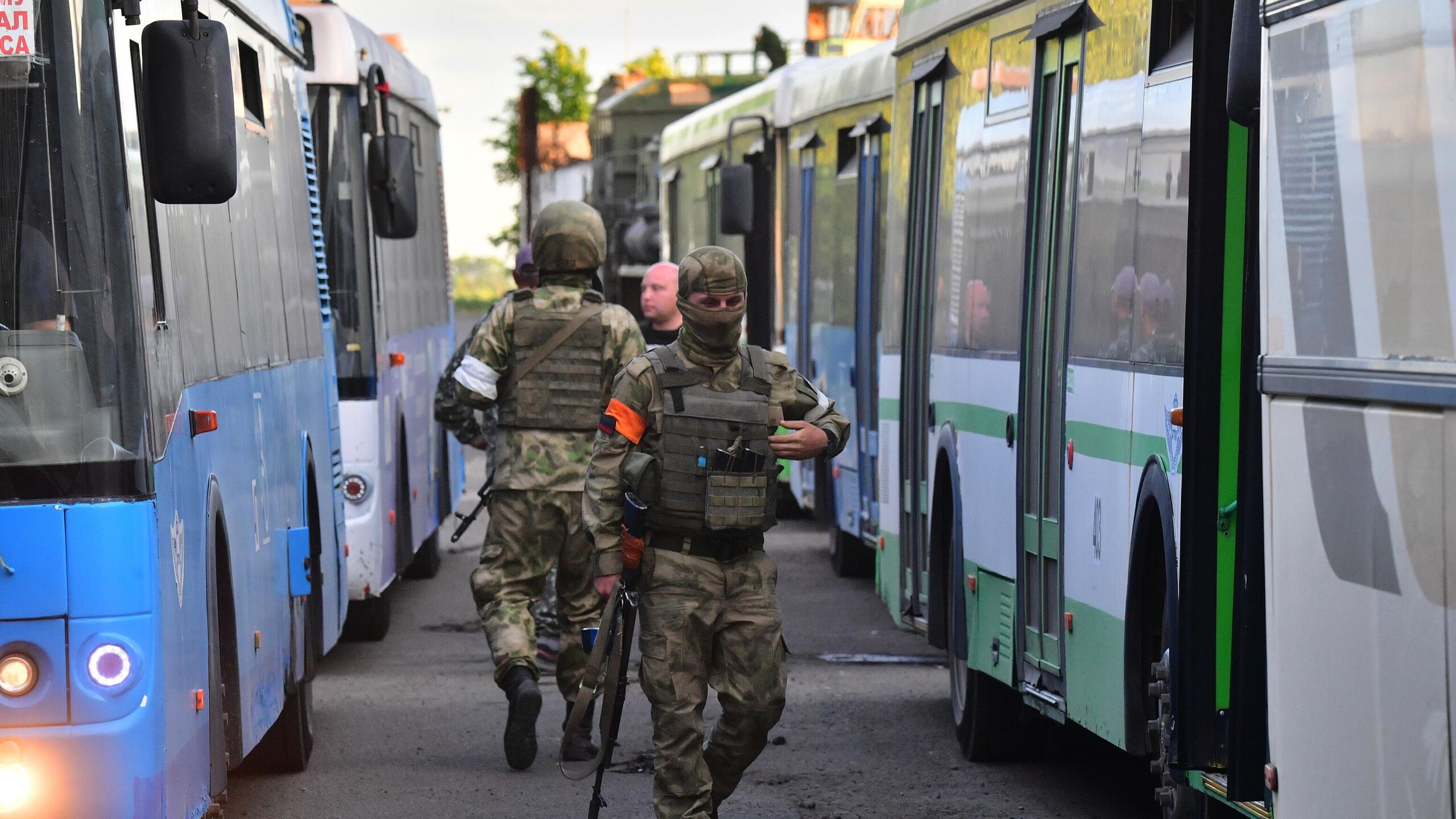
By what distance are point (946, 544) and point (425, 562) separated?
732 cm

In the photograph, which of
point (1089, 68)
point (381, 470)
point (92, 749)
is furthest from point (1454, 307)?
point (381, 470)

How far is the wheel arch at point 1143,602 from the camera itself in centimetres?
678

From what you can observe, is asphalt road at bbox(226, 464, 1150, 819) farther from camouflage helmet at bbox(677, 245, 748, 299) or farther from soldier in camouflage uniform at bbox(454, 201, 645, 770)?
camouflage helmet at bbox(677, 245, 748, 299)

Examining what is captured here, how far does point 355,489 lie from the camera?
1275 cm

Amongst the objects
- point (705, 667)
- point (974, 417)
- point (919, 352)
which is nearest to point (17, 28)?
point (705, 667)

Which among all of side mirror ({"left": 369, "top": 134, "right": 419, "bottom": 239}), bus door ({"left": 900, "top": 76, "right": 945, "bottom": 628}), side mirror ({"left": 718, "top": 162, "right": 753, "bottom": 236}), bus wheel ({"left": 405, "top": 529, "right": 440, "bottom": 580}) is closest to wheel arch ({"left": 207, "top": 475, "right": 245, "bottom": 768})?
bus door ({"left": 900, "top": 76, "right": 945, "bottom": 628})

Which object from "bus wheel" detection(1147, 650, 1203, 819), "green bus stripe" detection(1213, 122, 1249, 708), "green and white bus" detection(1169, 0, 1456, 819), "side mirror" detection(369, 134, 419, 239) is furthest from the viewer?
"side mirror" detection(369, 134, 419, 239)

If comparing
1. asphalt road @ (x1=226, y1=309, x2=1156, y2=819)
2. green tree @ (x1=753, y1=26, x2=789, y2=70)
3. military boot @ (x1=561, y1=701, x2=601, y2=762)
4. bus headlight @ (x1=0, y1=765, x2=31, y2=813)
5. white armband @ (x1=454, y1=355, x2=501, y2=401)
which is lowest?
asphalt road @ (x1=226, y1=309, x2=1156, y2=819)

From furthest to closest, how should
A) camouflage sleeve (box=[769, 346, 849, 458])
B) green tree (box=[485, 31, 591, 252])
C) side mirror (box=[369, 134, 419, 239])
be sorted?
green tree (box=[485, 31, 591, 252]) → side mirror (box=[369, 134, 419, 239]) → camouflage sleeve (box=[769, 346, 849, 458])

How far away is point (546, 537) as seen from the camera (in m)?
9.24

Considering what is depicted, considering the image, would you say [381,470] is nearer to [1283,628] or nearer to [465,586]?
[465,586]

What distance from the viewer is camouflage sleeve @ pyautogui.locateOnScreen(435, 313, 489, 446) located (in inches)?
372

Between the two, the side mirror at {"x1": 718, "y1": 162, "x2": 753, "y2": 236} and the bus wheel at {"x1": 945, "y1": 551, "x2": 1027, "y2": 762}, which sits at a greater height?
the side mirror at {"x1": 718, "y1": 162, "x2": 753, "y2": 236}

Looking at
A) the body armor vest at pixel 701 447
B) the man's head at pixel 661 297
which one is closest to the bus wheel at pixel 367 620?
the man's head at pixel 661 297
